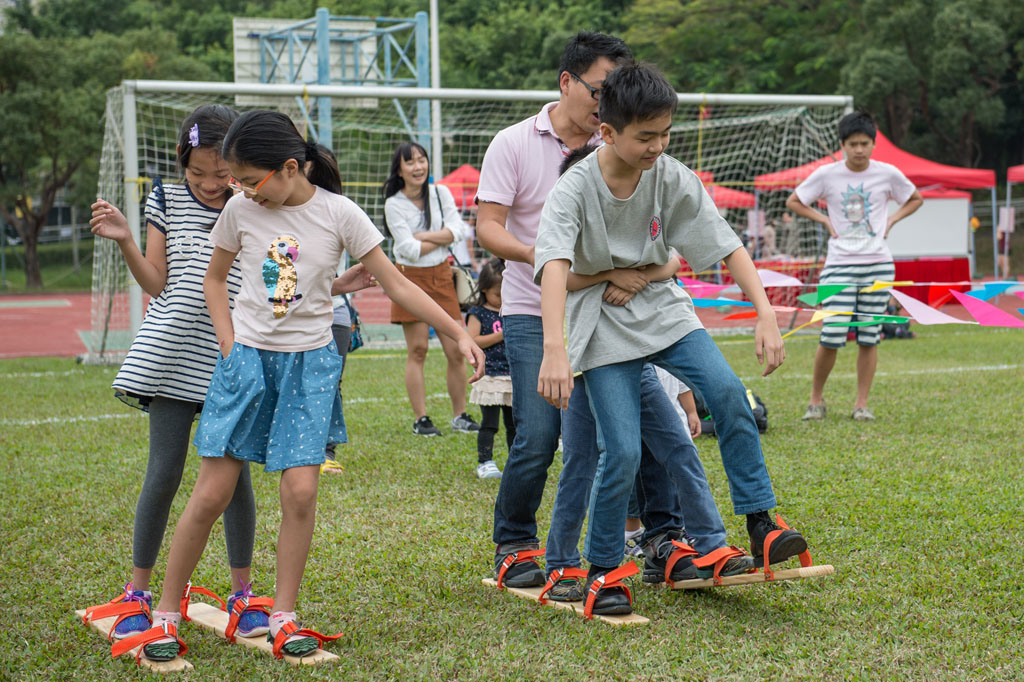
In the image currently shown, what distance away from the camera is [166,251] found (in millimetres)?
3330

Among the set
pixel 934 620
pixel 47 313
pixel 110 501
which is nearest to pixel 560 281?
pixel 934 620

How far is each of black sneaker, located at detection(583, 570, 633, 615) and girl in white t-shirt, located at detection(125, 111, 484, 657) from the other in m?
0.82

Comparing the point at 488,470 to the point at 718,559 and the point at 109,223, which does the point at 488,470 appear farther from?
the point at 109,223

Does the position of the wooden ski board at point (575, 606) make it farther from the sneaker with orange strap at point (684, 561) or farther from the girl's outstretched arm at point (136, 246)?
the girl's outstretched arm at point (136, 246)

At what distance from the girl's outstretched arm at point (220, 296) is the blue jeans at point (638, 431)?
1.10 m

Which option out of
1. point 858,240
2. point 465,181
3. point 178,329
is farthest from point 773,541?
point 465,181

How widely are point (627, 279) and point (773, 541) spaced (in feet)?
2.92

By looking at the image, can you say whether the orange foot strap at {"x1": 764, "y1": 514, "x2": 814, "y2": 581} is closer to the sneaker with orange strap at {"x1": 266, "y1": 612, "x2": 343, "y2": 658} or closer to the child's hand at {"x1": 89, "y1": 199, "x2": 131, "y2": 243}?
the sneaker with orange strap at {"x1": 266, "y1": 612, "x2": 343, "y2": 658}

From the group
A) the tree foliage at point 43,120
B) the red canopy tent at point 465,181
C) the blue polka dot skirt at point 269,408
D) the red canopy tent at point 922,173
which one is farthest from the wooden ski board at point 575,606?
the tree foliage at point 43,120

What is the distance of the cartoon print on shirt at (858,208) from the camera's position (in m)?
7.22

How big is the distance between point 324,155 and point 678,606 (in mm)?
1796

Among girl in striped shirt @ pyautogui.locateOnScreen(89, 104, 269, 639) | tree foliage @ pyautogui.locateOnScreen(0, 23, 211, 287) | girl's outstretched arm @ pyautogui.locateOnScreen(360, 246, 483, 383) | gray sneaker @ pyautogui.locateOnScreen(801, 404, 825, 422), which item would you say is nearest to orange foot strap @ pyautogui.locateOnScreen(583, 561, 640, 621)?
girl's outstretched arm @ pyautogui.locateOnScreen(360, 246, 483, 383)

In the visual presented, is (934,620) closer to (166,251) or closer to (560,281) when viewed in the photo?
(560,281)

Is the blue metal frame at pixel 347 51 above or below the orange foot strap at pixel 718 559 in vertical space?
above
